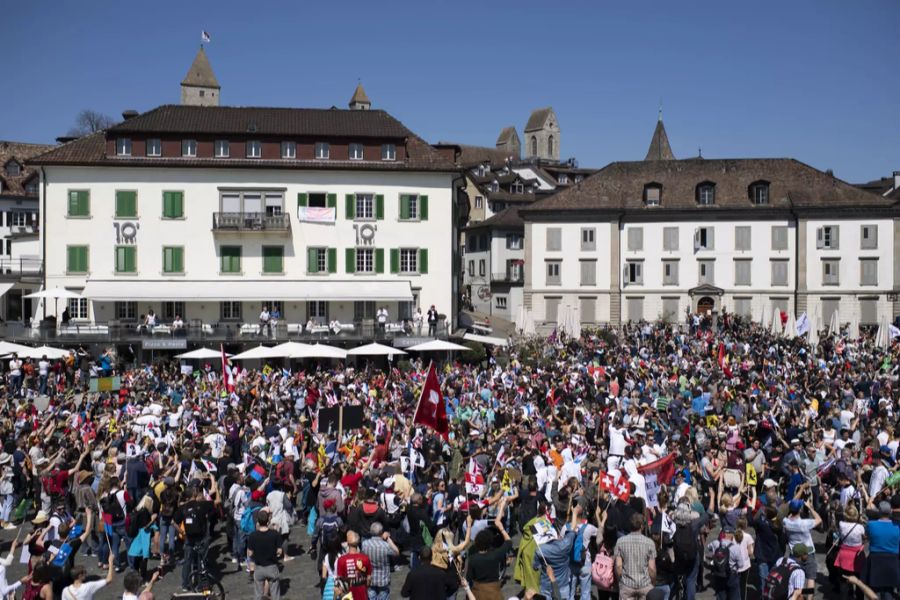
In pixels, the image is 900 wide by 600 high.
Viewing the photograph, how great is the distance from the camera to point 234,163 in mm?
44938

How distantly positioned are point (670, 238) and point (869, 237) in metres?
11.1

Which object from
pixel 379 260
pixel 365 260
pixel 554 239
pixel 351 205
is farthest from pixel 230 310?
pixel 554 239

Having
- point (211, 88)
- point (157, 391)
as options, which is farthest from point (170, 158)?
point (211, 88)

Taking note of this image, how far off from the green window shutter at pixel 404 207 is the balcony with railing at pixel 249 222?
5.51m

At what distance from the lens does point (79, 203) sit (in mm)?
44531

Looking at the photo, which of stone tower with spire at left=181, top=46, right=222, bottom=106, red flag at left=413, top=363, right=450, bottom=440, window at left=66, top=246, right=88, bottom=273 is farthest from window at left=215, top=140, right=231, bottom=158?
stone tower with spire at left=181, top=46, right=222, bottom=106

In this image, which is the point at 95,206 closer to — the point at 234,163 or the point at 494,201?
the point at 234,163

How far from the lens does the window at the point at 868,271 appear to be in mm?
54438

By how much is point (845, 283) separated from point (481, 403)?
3687 centimetres

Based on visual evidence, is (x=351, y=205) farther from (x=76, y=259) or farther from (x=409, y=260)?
(x=76, y=259)

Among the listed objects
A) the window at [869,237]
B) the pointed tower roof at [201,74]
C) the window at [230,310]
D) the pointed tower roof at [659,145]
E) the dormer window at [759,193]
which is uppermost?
the pointed tower roof at [201,74]

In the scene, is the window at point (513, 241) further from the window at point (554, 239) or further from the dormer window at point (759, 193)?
the dormer window at point (759, 193)

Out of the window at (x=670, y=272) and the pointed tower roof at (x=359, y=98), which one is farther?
the pointed tower roof at (x=359, y=98)

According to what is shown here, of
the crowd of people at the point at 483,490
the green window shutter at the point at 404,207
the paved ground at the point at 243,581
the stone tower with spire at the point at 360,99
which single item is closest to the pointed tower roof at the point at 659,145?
the stone tower with spire at the point at 360,99
